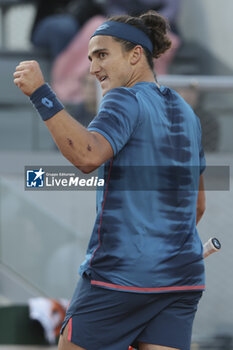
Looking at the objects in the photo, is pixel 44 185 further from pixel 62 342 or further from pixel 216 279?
pixel 216 279

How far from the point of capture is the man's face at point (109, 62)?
8.32 feet

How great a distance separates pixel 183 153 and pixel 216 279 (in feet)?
7.57

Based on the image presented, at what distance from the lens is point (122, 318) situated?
2.56m

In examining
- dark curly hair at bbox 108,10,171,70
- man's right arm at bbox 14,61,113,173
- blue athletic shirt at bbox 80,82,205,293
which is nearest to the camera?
man's right arm at bbox 14,61,113,173

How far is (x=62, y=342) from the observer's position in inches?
102

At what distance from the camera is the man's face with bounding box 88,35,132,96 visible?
254 centimetres

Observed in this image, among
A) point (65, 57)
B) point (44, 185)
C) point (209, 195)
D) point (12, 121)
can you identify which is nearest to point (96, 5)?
point (65, 57)

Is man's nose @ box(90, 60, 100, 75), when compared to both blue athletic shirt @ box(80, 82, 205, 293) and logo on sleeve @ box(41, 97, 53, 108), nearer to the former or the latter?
blue athletic shirt @ box(80, 82, 205, 293)

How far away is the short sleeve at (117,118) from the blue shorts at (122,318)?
1.63 ft

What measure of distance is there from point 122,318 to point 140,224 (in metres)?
0.32

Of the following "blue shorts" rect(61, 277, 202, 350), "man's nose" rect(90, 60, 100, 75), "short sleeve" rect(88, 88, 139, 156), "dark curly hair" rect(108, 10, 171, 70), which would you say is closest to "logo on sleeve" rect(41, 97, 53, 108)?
"short sleeve" rect(88, 88, 139, 156)

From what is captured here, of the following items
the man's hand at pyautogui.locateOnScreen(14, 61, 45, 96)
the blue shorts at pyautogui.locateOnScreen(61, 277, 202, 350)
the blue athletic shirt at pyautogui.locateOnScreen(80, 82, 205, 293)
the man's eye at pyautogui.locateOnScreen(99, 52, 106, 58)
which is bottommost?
the blue shorts at pyautogui.locateOnScreen(61, 277, 202, 350)

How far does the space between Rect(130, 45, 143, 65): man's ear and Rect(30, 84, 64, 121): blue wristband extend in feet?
1.22

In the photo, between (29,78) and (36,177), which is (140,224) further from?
(29,78)
